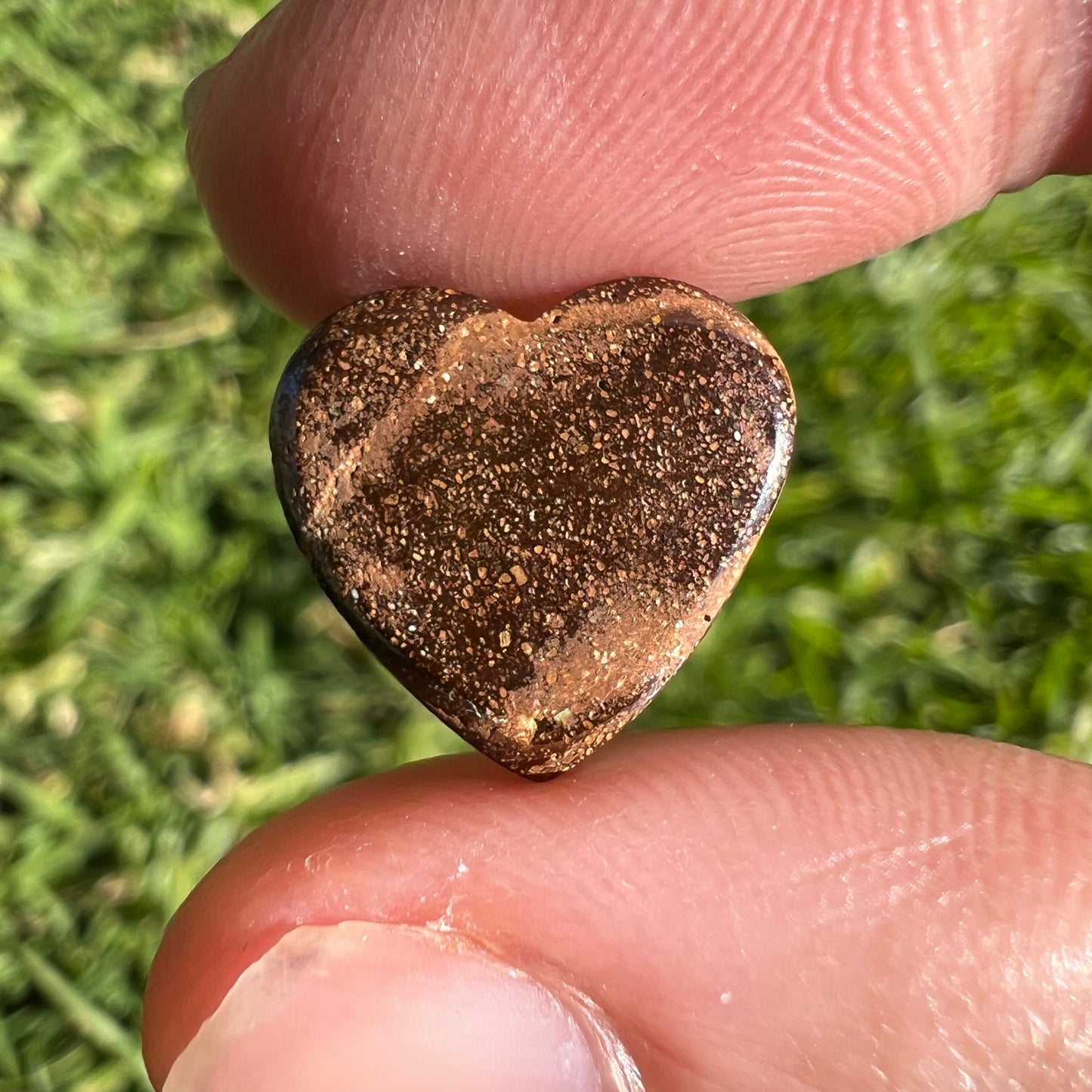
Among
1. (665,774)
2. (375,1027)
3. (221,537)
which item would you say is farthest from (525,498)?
(221,537)

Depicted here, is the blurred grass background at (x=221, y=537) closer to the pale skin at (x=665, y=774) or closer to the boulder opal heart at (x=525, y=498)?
the pale skin at (x=665, y=774)

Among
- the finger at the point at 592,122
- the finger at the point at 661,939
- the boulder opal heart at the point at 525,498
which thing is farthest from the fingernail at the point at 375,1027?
the finger at the point at 592,122

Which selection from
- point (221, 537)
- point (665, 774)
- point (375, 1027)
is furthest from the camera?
point (221, 537)

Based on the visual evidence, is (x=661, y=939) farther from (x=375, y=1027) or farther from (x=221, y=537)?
(x=221, y=537)

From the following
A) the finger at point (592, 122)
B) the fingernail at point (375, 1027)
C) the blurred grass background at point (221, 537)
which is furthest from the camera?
the blurred grass background at point (221, 537)

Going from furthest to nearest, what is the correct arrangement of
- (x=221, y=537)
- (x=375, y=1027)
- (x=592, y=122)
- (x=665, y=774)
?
(x=221, y=537) < (x=592, y=122) < (x=665, y=774) < (x=375, y=1027)

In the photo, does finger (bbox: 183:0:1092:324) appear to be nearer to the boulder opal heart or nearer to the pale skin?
Answer: the pale skin

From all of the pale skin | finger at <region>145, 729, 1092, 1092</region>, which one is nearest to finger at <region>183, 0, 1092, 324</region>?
the pale skin
